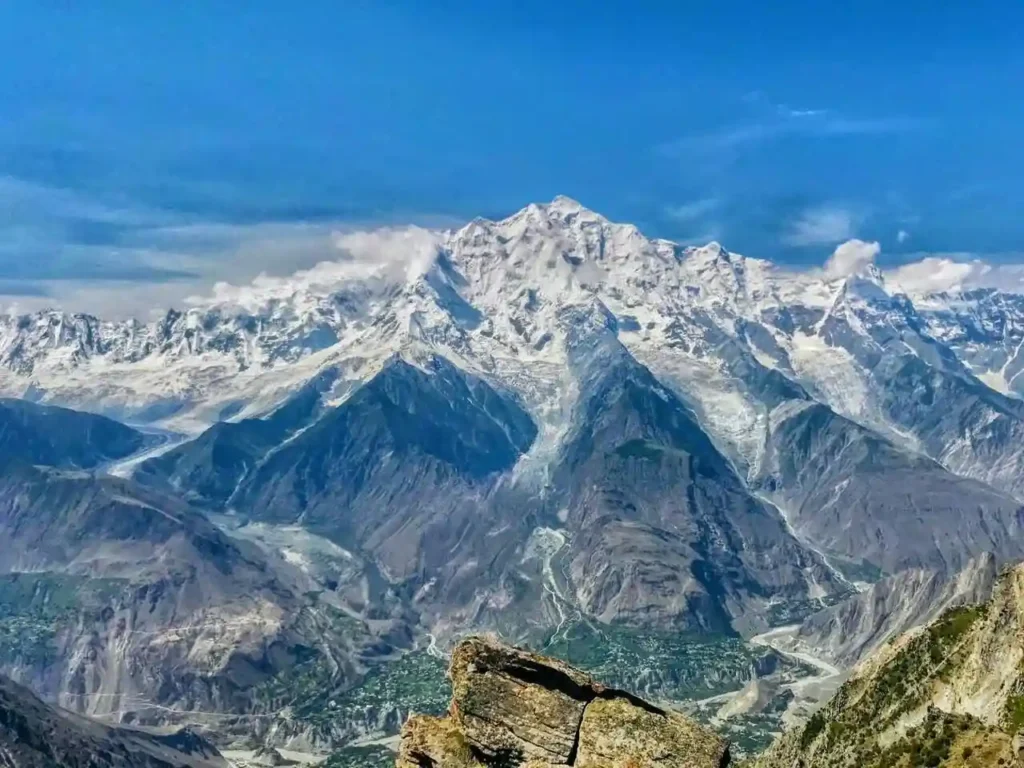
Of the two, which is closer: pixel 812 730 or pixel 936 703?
pixel 936 703

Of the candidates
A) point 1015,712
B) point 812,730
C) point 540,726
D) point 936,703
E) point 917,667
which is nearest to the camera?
point 540,726

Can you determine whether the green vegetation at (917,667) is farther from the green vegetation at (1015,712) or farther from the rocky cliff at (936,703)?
the green vegetation at (1015,712)

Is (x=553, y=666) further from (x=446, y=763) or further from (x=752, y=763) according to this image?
(x=752, y=763)

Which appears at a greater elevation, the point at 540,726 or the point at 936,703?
the point at 540,726

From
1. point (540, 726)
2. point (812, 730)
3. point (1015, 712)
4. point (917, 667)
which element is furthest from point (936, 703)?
point (540, 726)

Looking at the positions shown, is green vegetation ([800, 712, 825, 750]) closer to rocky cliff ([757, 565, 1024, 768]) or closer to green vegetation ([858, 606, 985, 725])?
rocky cliff ([757, 565, 1024, 768])

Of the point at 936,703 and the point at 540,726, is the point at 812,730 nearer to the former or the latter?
the point at 936,703
